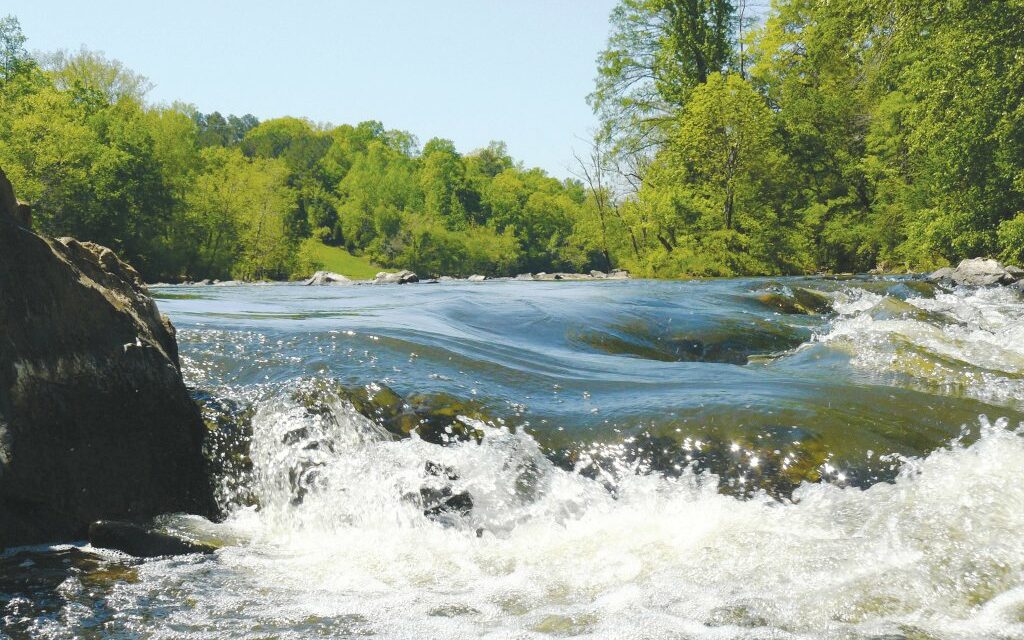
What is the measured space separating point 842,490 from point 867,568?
933 millimetres

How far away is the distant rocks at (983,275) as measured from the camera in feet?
55.3

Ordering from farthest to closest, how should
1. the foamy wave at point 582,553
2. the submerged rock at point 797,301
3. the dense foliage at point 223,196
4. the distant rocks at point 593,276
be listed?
the dense foliage at point 223,196 → the distant rocks at point 593,276 → the submerged rock at point 797,301 → the foamy wave at point 582,553

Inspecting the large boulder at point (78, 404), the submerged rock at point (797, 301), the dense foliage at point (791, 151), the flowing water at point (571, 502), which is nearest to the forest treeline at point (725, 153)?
the dense foliage at point (791, 151)

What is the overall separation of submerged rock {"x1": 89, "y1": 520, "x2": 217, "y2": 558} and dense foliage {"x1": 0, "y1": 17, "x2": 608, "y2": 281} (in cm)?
4014

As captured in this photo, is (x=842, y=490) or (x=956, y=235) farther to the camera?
(x=956, y=235)

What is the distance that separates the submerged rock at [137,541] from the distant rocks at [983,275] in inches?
657

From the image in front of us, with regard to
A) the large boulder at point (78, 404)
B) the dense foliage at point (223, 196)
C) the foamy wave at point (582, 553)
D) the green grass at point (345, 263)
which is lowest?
the foamy wave at point (582, 553)

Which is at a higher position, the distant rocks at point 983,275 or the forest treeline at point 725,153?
the forest treeline at point 725,153

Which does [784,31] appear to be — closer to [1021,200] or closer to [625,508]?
[1021,200]

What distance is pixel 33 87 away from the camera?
4744 centimetres

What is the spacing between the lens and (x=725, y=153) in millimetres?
32812

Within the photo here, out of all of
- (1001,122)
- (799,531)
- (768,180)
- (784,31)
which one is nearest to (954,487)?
(799,531)

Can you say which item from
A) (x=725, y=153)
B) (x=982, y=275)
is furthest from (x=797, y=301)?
(x=725, y=153)

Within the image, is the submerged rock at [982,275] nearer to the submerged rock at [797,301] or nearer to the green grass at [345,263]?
the submerged rock at [797,301]
